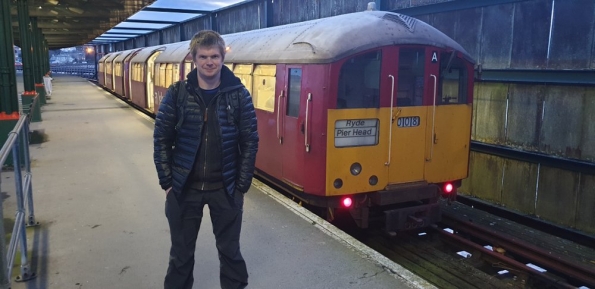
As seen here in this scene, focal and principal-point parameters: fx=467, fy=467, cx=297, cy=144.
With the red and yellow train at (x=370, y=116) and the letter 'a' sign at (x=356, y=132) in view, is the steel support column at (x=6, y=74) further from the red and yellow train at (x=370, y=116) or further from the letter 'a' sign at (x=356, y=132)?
the letter 'a' sign at (x=356, y=132)

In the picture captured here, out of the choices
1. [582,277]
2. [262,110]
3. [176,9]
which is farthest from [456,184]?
[176,9]

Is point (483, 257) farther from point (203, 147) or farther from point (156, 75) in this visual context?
point (156, 75)

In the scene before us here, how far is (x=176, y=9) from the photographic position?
81.3ft

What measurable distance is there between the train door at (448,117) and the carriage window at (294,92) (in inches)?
69.4

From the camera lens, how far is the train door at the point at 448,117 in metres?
6.39

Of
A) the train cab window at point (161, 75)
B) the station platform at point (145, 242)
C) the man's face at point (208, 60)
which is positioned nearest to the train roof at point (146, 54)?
the train cab window at point (161, 75)

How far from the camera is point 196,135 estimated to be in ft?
10.7

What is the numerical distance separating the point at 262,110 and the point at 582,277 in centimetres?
491

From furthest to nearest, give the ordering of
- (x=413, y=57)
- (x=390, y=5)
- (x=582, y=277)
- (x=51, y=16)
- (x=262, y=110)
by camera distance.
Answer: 1. (x=51, y=16)
2. (x=390, y=5)
3. (x=262, y=110)
4. (x=413, y=57)
5. (x=582, y=277)

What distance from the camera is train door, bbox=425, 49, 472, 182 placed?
21.0 ft

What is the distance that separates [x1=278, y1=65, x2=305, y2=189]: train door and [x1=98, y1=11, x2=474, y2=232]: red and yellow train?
0.05 ft

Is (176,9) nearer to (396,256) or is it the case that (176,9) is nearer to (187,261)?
(396,256)

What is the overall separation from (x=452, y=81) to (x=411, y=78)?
73 cm

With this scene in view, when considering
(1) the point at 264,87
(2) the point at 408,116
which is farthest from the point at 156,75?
(2) the point at 408,116
